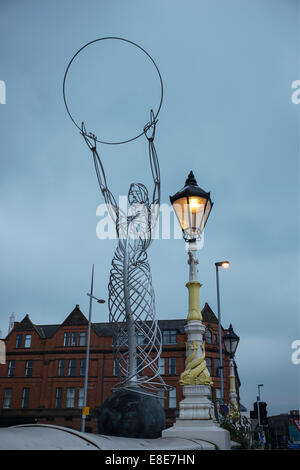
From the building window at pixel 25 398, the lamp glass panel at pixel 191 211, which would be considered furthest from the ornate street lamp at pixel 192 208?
the building window at pixel 25 398

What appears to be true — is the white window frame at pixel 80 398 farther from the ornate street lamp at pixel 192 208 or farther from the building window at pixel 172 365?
the ornate street lamp at pixel 192 208

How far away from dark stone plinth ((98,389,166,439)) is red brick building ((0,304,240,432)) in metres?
38.6

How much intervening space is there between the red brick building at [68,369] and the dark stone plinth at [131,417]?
127 feet

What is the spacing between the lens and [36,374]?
46156mm

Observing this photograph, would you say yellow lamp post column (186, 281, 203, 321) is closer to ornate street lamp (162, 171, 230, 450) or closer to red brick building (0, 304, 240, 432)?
ornate street lamp (162, 171, 230, 450)

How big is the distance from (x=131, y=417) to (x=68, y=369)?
42.8 meters

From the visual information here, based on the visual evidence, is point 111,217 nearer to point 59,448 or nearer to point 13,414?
point 59,448

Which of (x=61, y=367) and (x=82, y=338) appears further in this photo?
(x=82, y=338)

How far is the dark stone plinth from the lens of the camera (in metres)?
5.42

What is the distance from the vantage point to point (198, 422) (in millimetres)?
6117

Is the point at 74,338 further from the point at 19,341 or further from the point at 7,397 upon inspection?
the point at 7,397

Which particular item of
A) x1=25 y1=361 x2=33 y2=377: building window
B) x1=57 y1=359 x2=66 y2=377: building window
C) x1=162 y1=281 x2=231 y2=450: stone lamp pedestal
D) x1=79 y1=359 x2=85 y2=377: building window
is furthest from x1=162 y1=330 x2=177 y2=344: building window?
x1=162 y1=281 x2=231 y2=450: stone lamp pedestal

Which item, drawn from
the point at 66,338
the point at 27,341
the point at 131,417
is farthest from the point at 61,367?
the point at 131,417
